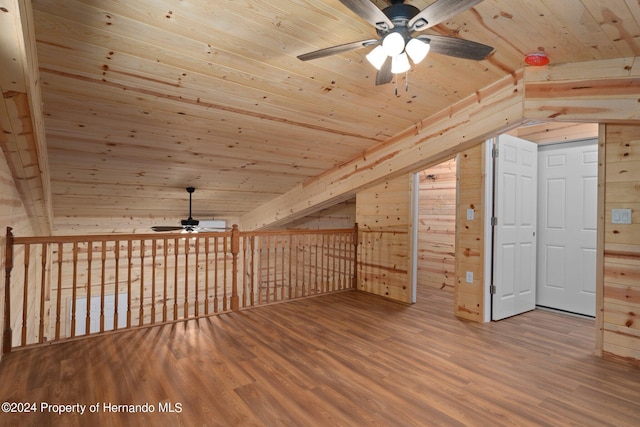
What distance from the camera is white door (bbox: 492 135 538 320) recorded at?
3656mm

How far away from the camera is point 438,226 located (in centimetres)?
557

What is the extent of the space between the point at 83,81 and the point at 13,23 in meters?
1.11

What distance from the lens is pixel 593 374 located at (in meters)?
2.49

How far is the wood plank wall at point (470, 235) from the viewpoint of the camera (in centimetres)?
362

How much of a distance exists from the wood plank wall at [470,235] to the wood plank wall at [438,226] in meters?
1.53

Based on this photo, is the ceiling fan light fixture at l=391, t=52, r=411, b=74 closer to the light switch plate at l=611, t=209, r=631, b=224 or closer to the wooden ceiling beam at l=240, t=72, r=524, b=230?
the wooden ceiling beam at l=240, t=72, r=524, b=230

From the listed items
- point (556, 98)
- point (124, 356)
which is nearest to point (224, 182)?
point (124, 356)

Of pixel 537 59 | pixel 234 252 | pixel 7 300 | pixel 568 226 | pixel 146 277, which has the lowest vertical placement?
pixel 146 277

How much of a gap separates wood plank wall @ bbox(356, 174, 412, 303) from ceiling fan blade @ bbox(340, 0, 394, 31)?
108 inches

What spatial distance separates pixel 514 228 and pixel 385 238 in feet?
5.13

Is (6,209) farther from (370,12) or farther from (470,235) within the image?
(470,235)

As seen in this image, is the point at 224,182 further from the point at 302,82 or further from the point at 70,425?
the point at 70,425

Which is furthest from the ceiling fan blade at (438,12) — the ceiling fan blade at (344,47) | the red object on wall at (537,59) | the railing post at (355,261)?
the railing post at (355,261)

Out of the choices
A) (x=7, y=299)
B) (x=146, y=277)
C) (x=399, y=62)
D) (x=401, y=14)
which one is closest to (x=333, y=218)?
(x=146, y=277)
